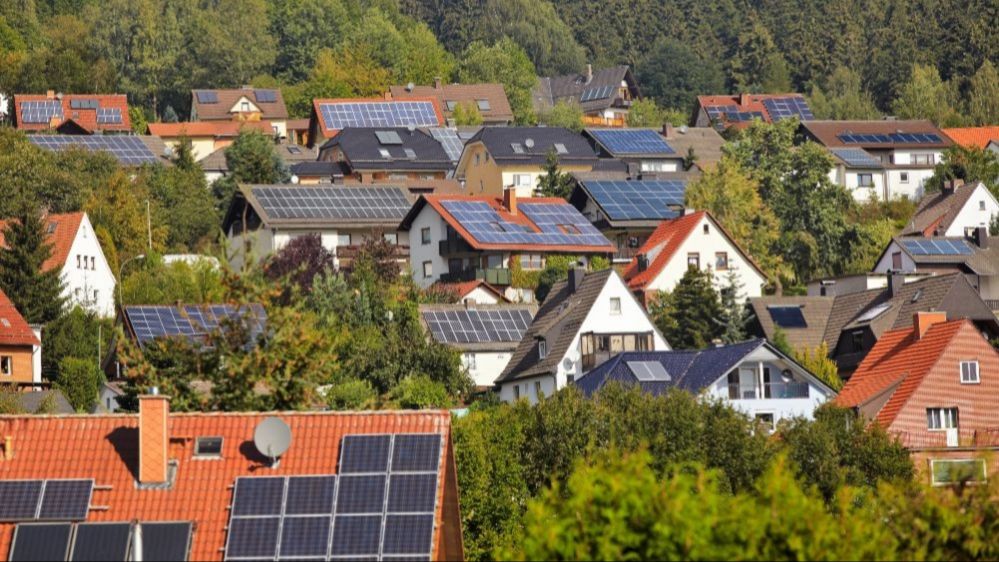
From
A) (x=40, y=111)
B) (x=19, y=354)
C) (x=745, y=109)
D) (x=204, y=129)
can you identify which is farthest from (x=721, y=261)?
(x=745, y=109)

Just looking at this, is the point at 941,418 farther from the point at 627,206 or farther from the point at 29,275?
the point at 627,206

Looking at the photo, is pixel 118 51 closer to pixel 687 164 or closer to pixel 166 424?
pixel 687 164

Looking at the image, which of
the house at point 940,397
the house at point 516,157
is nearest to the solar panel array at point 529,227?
the house at point 516,157

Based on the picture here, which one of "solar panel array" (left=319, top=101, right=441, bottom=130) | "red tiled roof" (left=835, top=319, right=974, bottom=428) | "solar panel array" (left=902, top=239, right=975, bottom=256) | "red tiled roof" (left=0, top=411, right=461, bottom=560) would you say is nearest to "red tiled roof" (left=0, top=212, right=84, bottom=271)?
"red tiled roof" (left=835, top=319, right=974, bottom=428)

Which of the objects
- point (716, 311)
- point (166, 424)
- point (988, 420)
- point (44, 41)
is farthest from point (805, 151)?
point (44, 41)

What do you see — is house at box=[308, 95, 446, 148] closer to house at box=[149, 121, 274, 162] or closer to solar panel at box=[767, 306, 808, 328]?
house at box=[149, 121, 274, 162]

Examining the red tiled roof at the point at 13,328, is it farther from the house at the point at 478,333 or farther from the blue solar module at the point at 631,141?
the blue solar module at the point at 631,141
